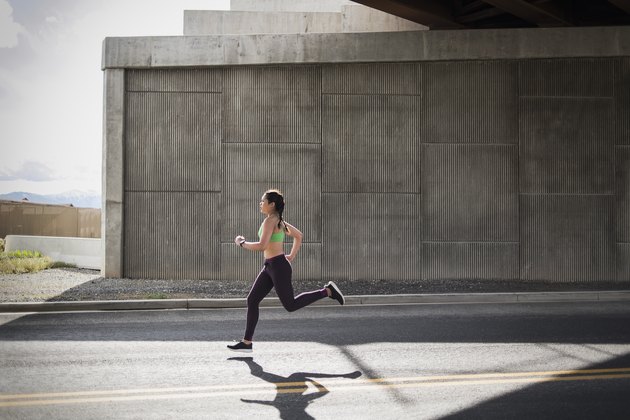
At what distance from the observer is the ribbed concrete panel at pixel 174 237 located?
48.2 ft

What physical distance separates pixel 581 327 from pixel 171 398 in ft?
19.7

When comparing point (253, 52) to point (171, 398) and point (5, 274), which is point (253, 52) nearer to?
point (5, 274)

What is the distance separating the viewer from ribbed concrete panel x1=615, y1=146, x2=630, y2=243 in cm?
1484

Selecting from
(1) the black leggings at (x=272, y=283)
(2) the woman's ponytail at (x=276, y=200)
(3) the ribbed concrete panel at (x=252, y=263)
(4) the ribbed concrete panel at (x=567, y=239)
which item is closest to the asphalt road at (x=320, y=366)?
(1) the black leggings at (x=272, y=283)

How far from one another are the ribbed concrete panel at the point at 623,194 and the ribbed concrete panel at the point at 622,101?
0.98 feet

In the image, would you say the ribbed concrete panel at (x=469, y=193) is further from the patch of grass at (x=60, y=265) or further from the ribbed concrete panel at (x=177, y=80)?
the patch of grass at (x=60, y=265)

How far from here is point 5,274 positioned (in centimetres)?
1559

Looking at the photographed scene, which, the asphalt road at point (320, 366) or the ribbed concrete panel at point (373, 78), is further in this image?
the ribbed concrete panel at point (373, 78)

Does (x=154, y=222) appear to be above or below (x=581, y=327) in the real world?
above

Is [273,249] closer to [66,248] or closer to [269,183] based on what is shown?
[269,183]

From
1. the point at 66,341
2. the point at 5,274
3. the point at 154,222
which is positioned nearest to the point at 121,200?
the point at 154,222

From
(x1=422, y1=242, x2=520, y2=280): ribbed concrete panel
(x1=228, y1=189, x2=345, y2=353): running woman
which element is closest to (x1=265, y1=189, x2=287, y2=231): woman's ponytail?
(x1=228, y1=189, x2=345, y2=353): running woman

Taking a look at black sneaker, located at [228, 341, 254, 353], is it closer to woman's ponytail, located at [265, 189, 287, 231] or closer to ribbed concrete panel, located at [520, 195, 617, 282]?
woman's ponytail, located at [265, 189, 287, 231]

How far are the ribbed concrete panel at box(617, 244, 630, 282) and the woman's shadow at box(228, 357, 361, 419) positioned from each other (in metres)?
10.5
